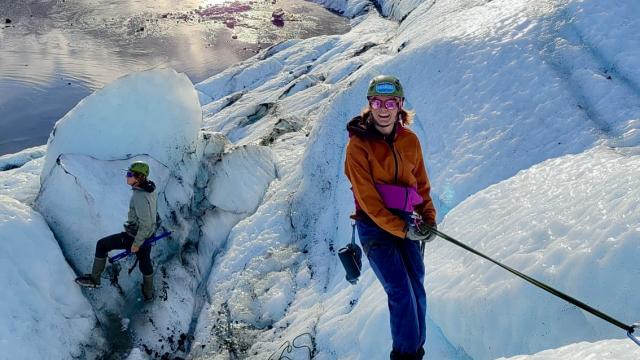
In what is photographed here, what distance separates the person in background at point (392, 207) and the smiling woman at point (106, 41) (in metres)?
28.1

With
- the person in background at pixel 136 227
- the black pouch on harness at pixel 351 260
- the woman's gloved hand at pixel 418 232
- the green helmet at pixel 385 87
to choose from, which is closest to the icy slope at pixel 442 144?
the black pouch on harness at pixel 351 260

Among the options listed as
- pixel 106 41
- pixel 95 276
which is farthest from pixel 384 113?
pixel 106 41

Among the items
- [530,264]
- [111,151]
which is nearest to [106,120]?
[111,151]

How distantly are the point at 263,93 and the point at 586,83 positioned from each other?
19286mm

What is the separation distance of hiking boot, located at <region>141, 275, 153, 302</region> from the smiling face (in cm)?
670

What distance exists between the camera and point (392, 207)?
528cm

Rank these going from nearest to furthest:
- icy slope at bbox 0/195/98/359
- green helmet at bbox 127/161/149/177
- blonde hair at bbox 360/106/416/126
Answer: blonde hair at bbox 360/106/416/126
icy slope at bbox 0/195/98/359
green helmet at bbox 127/161/149/177

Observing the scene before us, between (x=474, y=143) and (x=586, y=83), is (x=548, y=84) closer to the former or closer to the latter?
(x=586, y=83)

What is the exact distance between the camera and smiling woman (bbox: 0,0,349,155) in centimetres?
3216

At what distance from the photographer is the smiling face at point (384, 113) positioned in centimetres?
519

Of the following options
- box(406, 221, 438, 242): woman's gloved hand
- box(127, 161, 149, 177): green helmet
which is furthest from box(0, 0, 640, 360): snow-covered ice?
box(127, 161, 149, 177): green helmet

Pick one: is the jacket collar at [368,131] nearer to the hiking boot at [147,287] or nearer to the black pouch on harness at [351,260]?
the black pouch on harness at [351,260]

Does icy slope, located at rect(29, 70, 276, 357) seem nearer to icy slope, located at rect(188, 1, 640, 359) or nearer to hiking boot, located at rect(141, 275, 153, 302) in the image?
hiking boot, located at rect(141, 275, 153, 302)

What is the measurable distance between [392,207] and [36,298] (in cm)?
693
